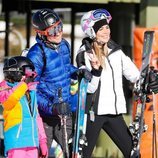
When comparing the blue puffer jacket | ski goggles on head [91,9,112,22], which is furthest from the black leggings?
ski goggles on head [91,9,112,22]

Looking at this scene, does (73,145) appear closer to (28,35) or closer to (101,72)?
(101,72)

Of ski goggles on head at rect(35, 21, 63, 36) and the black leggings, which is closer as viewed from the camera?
ski goggles on head at rect(35, 21, 63, 36)

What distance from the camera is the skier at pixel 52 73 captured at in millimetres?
6566

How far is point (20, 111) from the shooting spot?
251 inches

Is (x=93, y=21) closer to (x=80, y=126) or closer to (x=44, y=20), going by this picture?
(x=44, y=20)

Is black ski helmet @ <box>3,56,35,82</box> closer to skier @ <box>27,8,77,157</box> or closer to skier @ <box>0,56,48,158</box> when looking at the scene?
skier @ <box>0,56,48,158</box>

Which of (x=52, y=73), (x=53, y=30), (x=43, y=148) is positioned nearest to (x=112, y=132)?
(x=43, y=148)

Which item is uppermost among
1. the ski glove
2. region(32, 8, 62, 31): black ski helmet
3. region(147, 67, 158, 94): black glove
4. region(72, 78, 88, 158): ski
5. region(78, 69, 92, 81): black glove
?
region(32, 8, 62, 31): black ski helmet

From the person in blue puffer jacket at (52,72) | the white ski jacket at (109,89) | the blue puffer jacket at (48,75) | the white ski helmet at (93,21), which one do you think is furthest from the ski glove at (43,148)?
the white ski helmet at (93,21)

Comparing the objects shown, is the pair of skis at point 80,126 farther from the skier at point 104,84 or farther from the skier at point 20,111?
the skier at point 20,111

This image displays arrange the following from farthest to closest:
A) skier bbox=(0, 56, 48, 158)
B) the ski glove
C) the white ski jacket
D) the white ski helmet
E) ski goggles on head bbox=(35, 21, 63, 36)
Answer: the white ski helmet
the white ski jacket
ski goggles on head bbox=(35, 21, 63, 36)
the ski glove
skier bbox=(0, 56, 48, 158)

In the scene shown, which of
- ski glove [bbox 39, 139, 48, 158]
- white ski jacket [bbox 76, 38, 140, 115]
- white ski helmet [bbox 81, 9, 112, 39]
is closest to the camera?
ski glove [bbox 39, 139, 48, 158]

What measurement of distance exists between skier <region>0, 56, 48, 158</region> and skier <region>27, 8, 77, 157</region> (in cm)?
15

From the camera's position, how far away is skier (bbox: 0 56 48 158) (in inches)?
249
